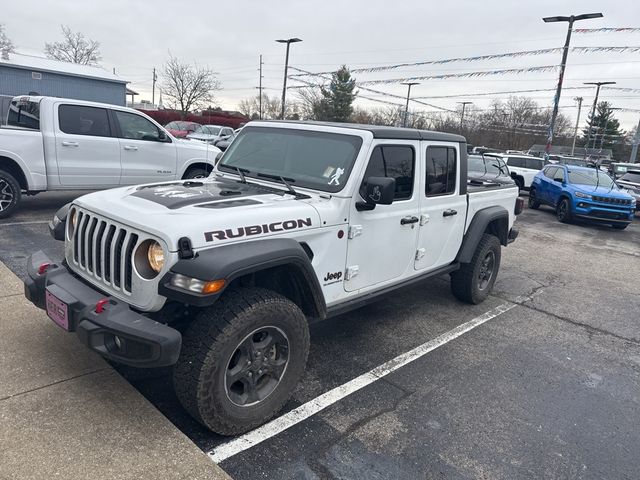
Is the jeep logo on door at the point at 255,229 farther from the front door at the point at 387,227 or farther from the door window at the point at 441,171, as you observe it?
the door window at the point at 441,171

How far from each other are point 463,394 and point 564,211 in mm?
11172

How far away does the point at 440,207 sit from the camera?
14.8ft

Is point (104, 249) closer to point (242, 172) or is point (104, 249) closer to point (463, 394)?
point (242, 172)

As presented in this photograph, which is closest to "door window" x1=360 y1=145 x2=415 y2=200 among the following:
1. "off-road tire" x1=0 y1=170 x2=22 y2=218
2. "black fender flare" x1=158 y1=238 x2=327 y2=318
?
"black fender flare" x1=158 y1=238 x2=327 y2=318

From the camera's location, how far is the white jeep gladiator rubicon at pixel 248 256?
2617 mm

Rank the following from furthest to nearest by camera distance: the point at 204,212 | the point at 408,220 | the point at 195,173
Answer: the point at 195,173 < the point at 408,220 < the point at 204,212

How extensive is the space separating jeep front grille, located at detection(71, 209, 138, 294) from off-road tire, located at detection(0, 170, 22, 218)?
509 cm

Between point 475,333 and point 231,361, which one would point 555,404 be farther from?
point 231,361

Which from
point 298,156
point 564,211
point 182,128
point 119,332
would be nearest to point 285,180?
point 298,156

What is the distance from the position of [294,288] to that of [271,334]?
0.40 m

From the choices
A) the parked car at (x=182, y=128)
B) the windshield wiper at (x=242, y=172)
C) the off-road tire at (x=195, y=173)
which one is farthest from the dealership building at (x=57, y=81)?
the windshield wiper at (x=242, y=172)

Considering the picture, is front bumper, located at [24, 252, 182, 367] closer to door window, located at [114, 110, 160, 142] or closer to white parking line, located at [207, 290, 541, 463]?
white parking line, located at [207, 290, 541, 463]

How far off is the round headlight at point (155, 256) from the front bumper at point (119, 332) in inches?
10.5

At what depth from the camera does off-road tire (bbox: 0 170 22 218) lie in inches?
289
